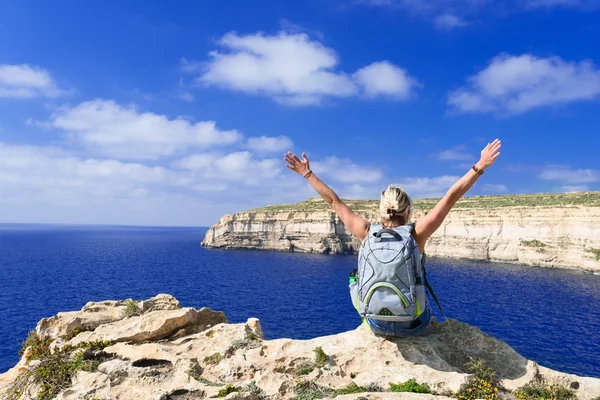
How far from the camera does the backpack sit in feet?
17.8

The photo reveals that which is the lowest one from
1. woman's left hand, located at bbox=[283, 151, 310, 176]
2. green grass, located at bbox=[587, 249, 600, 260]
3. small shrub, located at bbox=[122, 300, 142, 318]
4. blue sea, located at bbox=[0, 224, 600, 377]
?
blue sea, located at bbox=[0, 224, 600, 377]

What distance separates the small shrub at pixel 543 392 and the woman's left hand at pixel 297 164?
5.06m

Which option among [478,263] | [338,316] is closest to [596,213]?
[478,263]

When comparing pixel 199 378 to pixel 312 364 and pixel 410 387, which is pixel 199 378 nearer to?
pixel 312 364

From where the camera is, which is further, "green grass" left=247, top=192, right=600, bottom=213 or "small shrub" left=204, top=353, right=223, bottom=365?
"green grass" left=247, top=192, right=600, bottom=213

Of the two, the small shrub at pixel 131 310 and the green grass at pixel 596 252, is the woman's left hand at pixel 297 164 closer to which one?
the small shrub at pixel 131 310

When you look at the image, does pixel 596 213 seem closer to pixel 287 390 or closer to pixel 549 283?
pixel 549 283

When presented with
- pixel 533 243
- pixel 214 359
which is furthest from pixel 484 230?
pixel 214 359

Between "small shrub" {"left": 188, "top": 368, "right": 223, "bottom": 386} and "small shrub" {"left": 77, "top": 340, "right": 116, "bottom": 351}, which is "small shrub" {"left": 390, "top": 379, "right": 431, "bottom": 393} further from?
"small shrub" {"left": 77, "top": 340, "right": 116, "bottom": 351}

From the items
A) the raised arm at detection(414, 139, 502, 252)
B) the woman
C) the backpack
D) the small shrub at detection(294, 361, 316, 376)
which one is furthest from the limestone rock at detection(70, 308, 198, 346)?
the raised arm at detection(414, 139, 502, 252)

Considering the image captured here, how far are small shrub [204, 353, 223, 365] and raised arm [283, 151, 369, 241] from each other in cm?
454

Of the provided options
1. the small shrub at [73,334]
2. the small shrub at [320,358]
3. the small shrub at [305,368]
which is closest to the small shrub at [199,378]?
the small shrub at [305,368]

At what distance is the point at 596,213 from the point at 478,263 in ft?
84.5

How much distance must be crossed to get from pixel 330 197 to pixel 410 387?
320cm
